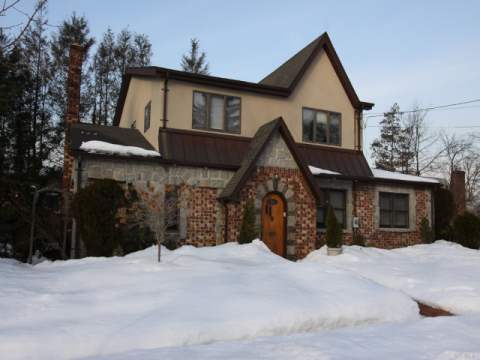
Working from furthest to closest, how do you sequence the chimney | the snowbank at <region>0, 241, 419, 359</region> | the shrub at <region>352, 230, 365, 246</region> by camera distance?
the chimney, the shrub at <region>352, 230, 365, 246</region>, the snowbank at <region>0, 241, 419, 359</region>

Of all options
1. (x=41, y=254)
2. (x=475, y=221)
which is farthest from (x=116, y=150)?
(x=475, y=221)

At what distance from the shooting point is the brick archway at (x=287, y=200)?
14.2 metres

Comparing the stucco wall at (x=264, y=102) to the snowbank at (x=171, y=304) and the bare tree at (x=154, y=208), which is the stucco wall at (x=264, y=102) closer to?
the bare tree at (x=154, y=208)

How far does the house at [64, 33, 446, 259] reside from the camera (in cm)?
1400

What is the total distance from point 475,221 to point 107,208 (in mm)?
13778

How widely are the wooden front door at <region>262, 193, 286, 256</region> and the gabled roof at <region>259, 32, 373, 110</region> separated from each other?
194 inches

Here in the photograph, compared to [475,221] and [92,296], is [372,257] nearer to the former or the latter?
[475,221]

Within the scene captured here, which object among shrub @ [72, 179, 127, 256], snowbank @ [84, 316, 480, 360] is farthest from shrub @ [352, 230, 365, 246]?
snowbank @ [84, 316, 480, 360]

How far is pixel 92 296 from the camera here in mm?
7289

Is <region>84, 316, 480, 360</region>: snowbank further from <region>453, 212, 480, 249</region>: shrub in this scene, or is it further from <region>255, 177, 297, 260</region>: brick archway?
<region>453, 212, 480, 249</region>: shrub

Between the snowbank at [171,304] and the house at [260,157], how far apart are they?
13.6 feet

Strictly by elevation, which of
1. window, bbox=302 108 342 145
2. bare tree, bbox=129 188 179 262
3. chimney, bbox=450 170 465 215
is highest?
window, bbox=302 108 342 145

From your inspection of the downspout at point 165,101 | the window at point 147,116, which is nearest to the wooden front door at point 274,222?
the downspout at point 165,101

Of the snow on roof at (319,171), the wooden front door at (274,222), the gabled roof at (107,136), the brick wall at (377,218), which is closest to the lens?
the gabled roof at (107,136)
